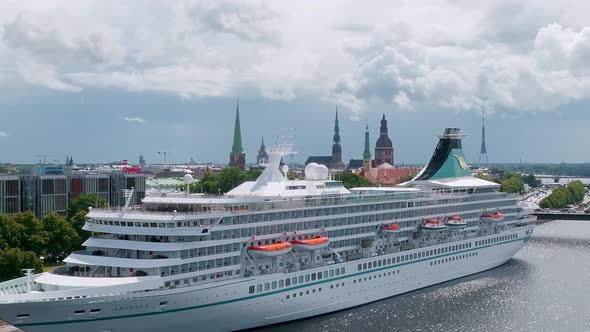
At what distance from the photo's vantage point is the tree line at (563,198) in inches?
5650

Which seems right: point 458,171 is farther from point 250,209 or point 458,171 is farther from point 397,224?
point 250,209

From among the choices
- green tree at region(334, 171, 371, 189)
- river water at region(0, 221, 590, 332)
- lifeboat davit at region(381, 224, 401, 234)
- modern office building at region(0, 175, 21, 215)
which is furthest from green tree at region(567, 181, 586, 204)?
modern office building at region(0, 175, 21, 215)

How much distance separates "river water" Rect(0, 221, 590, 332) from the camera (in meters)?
45.6

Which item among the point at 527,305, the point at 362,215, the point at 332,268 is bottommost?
the point at 527,305

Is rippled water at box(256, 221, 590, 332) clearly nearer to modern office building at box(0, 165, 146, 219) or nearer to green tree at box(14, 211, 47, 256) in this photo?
green tree at box(14, 211, 47, 256)


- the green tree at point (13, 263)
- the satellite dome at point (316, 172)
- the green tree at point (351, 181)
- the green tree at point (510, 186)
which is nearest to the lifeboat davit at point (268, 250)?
the satellite dome at point (316, 172)

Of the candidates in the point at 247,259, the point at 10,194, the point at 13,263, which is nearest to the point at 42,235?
the point at 13,263

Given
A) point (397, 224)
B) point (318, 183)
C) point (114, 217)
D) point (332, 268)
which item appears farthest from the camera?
point (397, 224)

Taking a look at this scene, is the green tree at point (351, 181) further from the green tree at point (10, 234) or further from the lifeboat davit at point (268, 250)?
the lifeboat davit at point (268, 250)

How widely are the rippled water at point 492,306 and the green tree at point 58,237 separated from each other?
26949mm

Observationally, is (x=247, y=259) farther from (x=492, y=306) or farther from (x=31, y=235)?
(x=31, y=235)

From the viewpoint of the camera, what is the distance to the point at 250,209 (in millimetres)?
44188

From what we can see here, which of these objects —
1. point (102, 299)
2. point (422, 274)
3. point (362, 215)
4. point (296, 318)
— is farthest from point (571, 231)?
point (102, 299)

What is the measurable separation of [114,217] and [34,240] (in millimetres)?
22134
